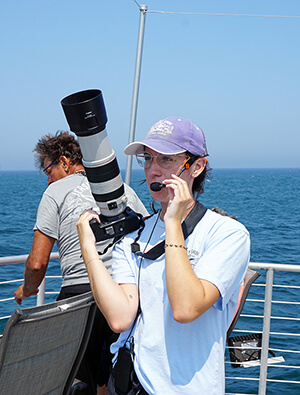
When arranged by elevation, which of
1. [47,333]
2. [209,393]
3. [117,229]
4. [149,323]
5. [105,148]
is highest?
[105,148]

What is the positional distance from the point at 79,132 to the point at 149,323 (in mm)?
634

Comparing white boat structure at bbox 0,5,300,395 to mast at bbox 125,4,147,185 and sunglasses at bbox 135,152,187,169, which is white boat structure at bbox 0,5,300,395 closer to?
mast at bbox 125,4,147,185

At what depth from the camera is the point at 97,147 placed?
1753mm

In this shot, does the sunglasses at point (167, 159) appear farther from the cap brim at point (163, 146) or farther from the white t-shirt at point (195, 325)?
the white t-shirt at point (195, 325)

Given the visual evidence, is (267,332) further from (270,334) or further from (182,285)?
(270,334)

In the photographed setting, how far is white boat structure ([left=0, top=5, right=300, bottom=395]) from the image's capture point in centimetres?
295

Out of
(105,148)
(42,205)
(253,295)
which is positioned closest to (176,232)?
(105,148)

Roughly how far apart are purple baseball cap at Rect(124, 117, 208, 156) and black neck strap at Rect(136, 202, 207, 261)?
0.18 m

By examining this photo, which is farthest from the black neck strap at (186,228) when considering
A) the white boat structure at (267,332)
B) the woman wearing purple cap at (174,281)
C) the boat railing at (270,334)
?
the boat railing at (270,334)

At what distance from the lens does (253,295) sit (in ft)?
38.0

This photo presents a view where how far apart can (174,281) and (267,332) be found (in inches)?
68.7

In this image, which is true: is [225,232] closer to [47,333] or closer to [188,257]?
[188,257]

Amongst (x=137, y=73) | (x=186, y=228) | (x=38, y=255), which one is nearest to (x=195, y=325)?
(x=186, y=228)

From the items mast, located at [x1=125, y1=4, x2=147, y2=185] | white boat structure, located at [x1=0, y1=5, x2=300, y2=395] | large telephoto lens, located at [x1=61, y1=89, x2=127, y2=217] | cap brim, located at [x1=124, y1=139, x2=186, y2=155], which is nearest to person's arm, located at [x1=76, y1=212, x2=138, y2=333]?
large telephoto lens, located at [x1=61, y1=89, x2=127, y2=217]
